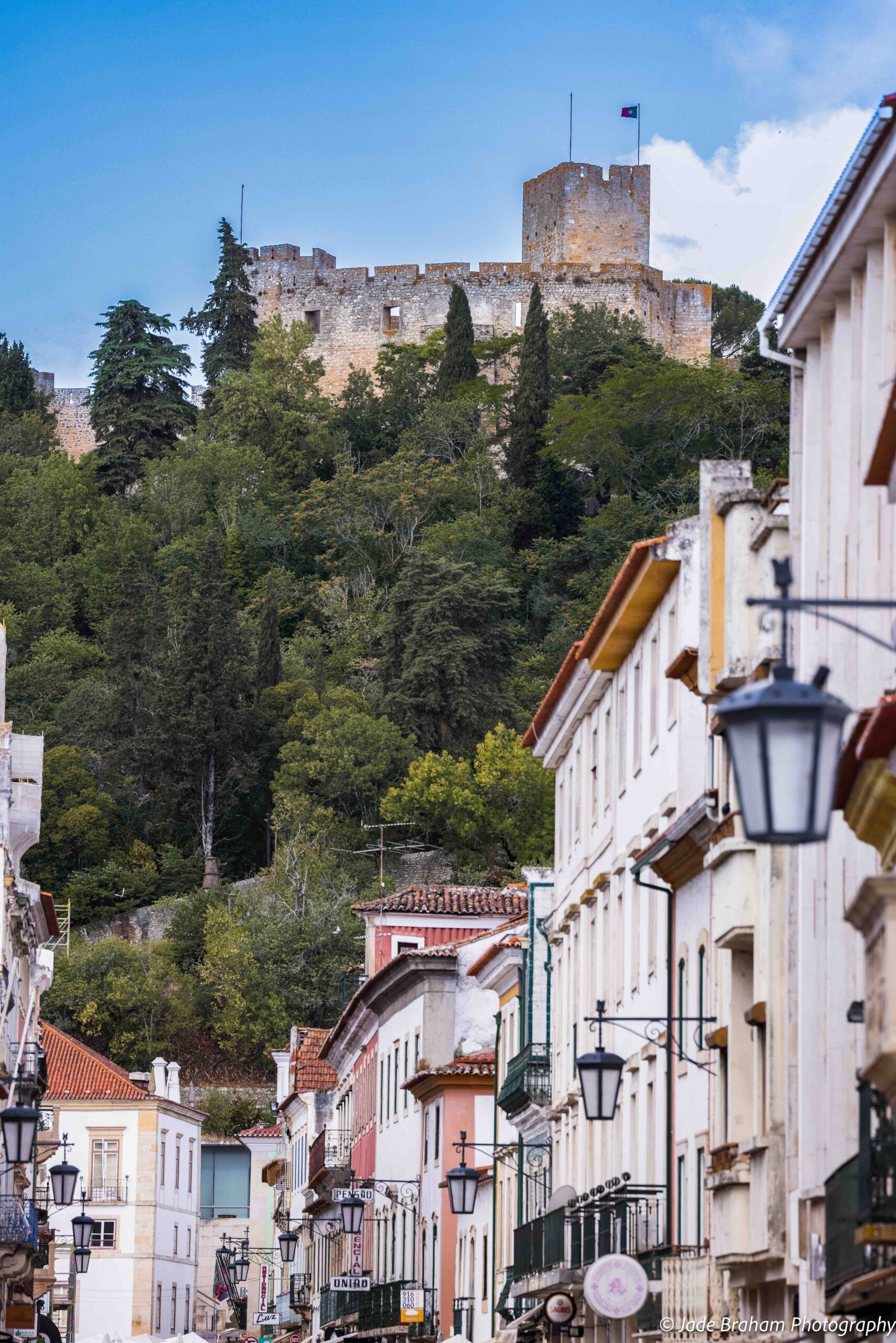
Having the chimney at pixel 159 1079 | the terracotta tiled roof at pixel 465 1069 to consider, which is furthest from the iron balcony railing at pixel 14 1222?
the chimney at pixel 159 1079

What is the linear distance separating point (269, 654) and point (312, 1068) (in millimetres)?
31560

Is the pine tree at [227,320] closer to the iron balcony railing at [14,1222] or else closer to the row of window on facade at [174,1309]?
the row of window on facade at [174,1309]

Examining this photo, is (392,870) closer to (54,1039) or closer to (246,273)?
(54,1039)

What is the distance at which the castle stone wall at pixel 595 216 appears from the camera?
110m

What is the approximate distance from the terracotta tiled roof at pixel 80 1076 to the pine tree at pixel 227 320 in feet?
164

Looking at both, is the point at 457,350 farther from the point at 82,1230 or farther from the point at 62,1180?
the point at 62,1180

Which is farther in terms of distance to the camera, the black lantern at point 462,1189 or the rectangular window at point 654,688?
the black lantern at point 462,1189

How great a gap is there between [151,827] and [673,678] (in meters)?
70.5

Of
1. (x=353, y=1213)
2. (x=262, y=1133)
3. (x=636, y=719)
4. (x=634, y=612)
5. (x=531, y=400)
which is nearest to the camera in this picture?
(x=634, y=612)

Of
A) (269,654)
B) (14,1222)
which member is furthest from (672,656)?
(269,654)

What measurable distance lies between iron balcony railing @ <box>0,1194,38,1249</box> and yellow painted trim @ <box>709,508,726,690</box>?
729 inches

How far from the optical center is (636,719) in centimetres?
2330

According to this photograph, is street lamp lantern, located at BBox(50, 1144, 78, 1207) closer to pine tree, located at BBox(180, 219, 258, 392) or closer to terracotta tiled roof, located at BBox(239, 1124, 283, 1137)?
terracotta tiled roof, located at BBox(239, 1124, 283, 1137)

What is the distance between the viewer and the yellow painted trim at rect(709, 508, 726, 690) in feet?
55.0
